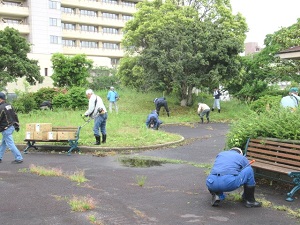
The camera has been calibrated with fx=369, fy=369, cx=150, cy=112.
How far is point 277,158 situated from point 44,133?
7.08 metres

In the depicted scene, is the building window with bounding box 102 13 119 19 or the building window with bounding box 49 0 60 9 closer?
the building window with bounding box 49 0 60 9

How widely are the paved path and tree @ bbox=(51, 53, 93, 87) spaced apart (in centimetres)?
2413

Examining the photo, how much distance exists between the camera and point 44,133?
1121 centimetres

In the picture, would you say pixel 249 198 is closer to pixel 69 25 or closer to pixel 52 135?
pixel 52 135

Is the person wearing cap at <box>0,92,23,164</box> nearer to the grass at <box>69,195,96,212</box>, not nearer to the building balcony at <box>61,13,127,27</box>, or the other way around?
the grass at <box>69,195,96,212</box>

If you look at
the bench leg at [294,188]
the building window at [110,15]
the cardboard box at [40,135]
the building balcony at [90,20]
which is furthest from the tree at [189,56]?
the building window at [110,15]

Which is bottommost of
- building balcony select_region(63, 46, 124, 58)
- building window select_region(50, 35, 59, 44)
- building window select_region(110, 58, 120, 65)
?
building window select_region(110, 58, 120, 65)

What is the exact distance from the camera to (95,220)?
4996 mm

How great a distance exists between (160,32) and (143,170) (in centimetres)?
1795

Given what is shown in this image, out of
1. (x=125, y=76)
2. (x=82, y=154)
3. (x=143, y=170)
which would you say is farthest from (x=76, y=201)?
(x=125, y=76)

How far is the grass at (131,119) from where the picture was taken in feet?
41.9

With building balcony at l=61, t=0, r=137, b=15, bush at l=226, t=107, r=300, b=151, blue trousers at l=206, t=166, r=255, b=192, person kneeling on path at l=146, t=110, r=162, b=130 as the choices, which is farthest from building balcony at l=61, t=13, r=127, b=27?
blue trousers at l=206, t=166, r=255, b=192

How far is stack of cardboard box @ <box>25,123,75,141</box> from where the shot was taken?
11.0 meters

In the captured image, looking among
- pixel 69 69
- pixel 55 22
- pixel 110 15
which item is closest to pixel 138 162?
pixel 69 69
